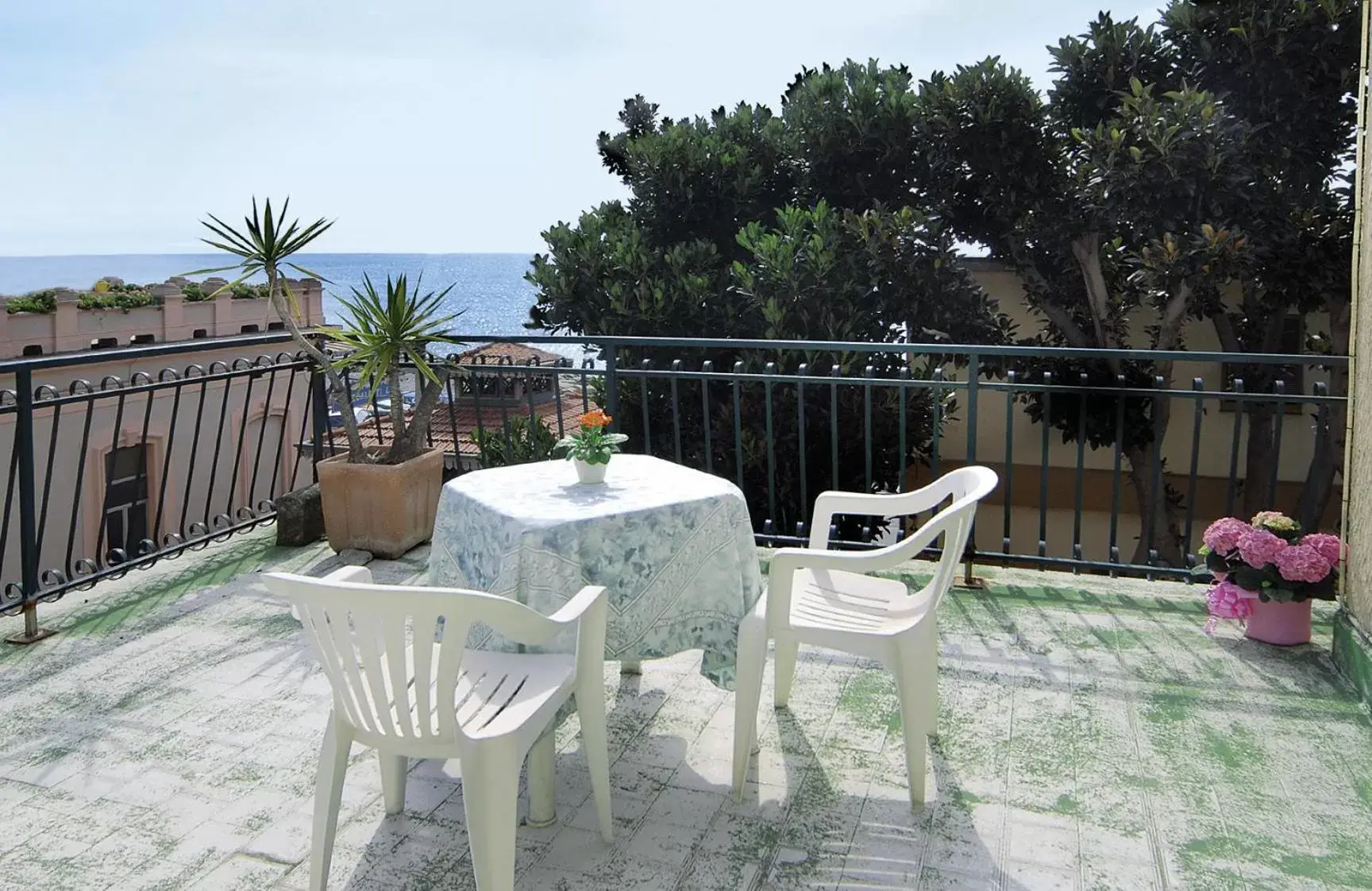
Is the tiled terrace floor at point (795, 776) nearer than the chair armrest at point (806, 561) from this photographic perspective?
Yes

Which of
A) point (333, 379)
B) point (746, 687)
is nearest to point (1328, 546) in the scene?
point (746, 687)

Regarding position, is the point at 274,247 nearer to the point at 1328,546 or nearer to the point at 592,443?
the point at 592,443

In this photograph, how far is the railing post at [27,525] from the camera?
383 centimetres

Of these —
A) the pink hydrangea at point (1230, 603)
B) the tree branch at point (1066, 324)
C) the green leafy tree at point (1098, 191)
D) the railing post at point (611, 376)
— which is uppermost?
the green leafy tree at point (1098, 191)

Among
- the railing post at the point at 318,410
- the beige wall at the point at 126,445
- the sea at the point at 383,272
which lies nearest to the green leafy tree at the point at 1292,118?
the railing post at the point at 318,410

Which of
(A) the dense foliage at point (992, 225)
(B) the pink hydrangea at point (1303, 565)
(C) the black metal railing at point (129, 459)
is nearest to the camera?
(B) the pink hydrangea at point (1303, 565)

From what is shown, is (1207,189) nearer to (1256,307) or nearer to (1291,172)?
(1291,172)

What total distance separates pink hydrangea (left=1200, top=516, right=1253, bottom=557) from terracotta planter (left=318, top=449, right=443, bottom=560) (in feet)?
11.6

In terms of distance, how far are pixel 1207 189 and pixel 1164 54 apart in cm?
191

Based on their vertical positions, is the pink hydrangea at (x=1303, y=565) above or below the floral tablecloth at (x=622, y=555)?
below

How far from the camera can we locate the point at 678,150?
10133mm

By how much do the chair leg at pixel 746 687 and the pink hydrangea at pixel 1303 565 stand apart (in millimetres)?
2176

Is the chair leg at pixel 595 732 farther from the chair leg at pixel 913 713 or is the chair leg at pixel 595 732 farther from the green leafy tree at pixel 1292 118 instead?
the green leafy tree at pixel 1292 118

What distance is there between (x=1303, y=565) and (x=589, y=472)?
2593 mm
